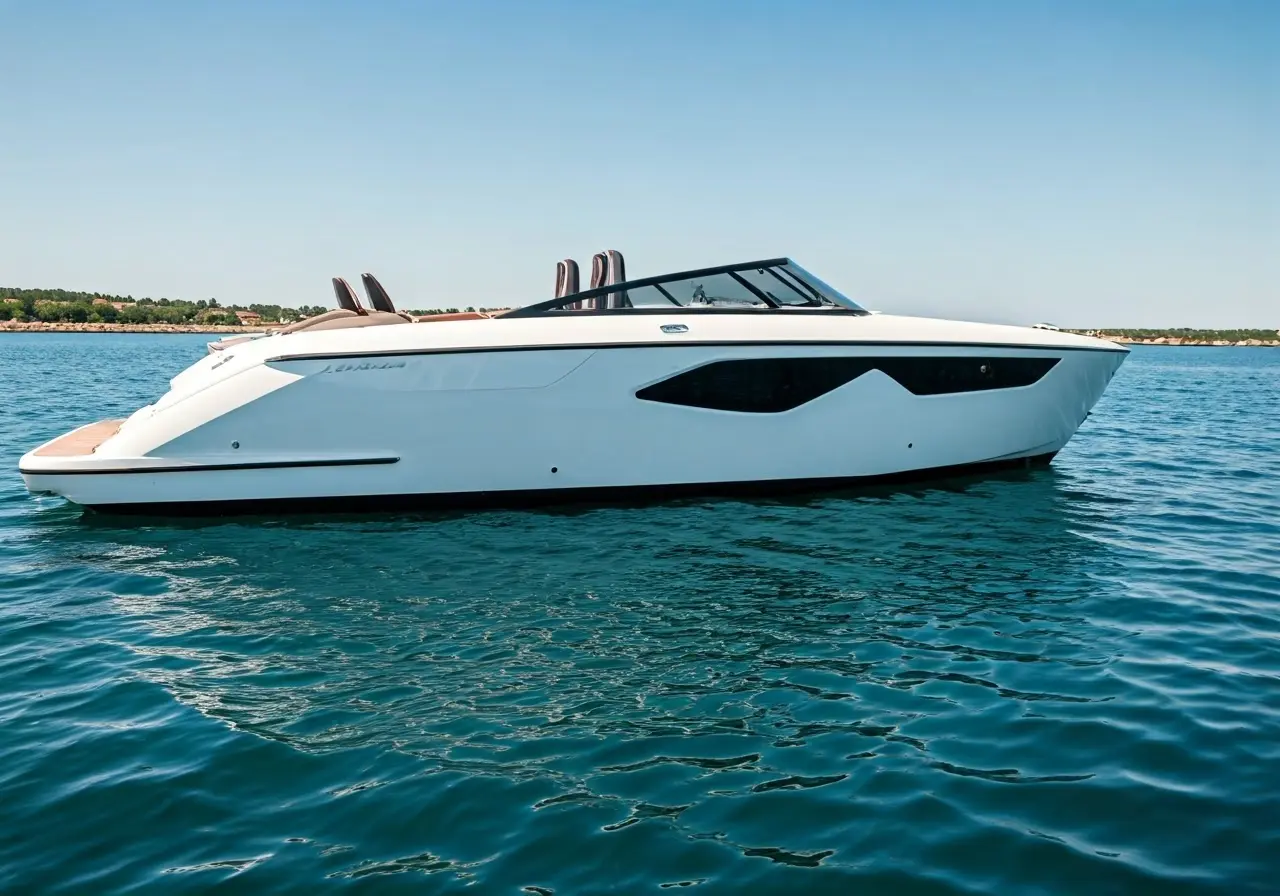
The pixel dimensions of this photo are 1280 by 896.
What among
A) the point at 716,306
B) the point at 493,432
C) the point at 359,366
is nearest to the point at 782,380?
the point at 716,306

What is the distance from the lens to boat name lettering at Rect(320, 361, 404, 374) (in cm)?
689

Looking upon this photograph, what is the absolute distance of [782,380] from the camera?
24.2 ft

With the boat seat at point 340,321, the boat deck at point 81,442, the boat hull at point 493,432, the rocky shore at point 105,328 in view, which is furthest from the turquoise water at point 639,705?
the rocky shore at point 105,328

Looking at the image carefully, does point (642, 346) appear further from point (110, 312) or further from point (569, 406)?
point (110, 312)

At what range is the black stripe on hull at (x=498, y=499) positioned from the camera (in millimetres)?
7031

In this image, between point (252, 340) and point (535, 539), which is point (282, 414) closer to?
point (252, 340)

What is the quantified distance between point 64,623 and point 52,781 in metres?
1.92

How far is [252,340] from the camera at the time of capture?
808cm

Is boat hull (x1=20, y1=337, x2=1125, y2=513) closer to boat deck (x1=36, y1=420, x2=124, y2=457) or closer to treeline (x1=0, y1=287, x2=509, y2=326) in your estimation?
boat deck (x1=36, y1=420, x2=124, y2=457)

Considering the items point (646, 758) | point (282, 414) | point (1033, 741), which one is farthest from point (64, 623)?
point (1033, 741)

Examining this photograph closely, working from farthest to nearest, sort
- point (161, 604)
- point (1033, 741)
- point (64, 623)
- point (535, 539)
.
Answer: point (535, 539), point (161, 604), point (64, 623), point (1033, 741)

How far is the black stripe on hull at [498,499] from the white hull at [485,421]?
0.08 feet

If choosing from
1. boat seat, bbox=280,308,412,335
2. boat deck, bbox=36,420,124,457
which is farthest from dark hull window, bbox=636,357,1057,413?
boat deck, bbox=36,420,124,457

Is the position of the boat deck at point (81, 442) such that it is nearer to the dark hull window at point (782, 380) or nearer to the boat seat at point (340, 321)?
the boat seat at point (340, 321)
